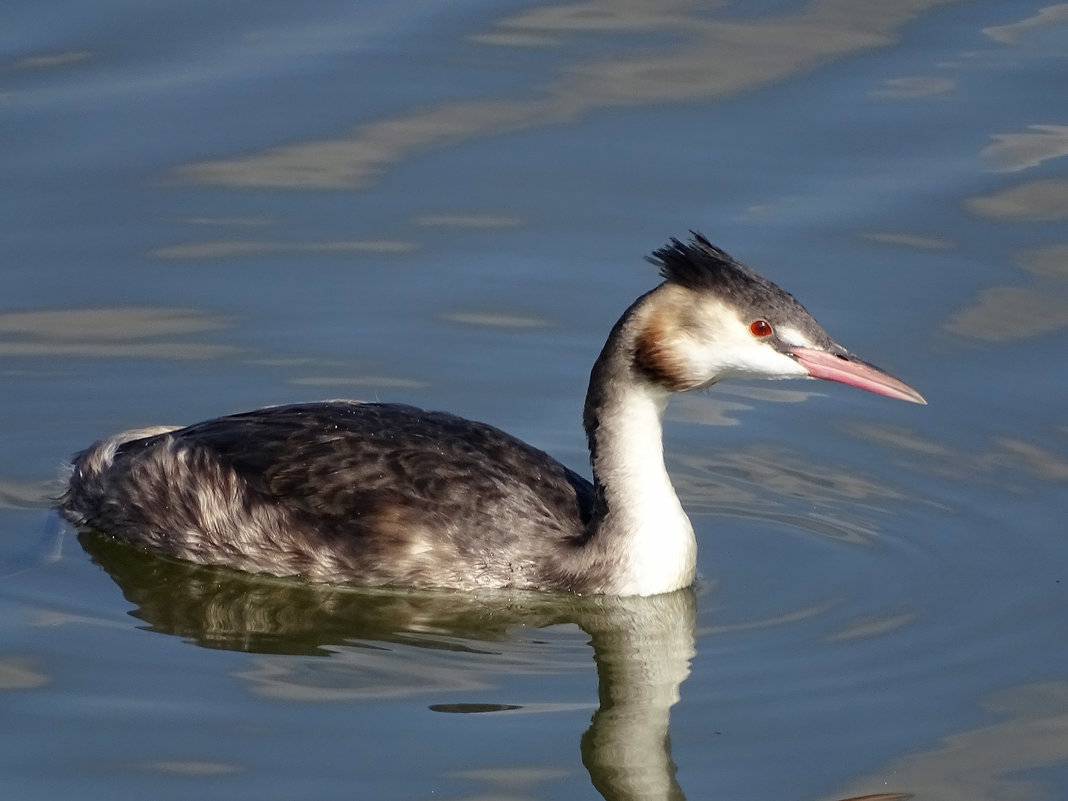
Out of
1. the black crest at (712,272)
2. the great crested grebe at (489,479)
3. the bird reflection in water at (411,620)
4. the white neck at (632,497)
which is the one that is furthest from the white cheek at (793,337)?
the bird reflection in water at (411,620)

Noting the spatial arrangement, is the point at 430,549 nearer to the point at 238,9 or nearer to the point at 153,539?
the point at 153,539

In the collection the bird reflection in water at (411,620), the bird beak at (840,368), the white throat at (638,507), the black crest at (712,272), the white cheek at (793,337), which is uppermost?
the black crest at (712,272)

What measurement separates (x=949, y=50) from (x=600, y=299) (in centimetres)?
358

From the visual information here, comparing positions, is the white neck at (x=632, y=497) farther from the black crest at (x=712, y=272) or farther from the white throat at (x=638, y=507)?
the black crest at (x=712, y=272)

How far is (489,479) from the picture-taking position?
29.2ft

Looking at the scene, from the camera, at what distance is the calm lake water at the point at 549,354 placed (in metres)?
7.70

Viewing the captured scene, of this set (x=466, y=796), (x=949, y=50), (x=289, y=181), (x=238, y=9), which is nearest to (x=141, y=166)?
(x=289, y=181)

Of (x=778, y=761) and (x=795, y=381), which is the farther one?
(x=795, y=381)

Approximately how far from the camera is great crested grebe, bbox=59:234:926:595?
8445 mm

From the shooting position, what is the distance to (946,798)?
24.3ft

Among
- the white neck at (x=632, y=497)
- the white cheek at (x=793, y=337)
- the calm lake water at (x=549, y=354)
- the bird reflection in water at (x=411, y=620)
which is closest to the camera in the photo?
the calm lake water at (x=549, y=354)

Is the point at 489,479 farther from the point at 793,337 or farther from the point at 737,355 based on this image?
the point at 793,337

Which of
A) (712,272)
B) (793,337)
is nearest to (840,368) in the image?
(793,337)

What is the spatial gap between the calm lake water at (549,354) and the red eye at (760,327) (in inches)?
44.6
